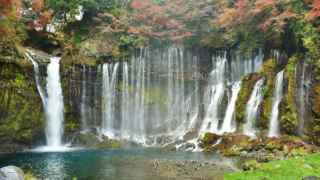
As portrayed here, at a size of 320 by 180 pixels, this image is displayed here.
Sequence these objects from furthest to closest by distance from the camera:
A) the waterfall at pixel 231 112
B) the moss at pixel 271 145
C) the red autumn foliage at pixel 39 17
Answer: the red autumn foliage at pixel 39 17 → the waterfall at pixel 231 112 → the moss at pixel 271 145

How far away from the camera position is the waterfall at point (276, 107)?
1609 centimetres

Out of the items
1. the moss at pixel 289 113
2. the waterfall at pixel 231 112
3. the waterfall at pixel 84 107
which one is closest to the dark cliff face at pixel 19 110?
the waterfall at pixel 84 107

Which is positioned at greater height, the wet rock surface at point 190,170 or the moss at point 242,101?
the moss at point 242,101

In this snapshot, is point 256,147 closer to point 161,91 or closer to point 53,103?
point 161,91

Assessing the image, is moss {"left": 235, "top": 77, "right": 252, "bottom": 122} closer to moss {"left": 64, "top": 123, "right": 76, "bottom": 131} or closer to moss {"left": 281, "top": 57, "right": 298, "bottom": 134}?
moss {"left": 281, "top": 57, "right": 298, "bottom": 134}

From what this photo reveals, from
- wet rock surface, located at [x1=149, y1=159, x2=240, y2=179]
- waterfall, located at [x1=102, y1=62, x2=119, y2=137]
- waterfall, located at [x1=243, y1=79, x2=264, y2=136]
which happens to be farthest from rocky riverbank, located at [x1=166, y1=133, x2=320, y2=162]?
waterfall, located at [x1=102, y1=62, x2=119, y2=137]

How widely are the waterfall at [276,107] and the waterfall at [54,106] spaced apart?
64.9 feet

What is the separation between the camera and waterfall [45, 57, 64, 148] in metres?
19.9

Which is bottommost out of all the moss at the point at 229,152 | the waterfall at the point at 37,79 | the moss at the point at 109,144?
the moss at the point at 109,144

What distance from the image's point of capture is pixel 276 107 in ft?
54.4

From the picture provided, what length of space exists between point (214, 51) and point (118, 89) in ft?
42.3

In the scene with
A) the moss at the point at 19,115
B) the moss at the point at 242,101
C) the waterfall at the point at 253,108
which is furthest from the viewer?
the moss at the point at 242,101

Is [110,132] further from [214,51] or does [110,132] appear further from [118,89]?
[214,51]

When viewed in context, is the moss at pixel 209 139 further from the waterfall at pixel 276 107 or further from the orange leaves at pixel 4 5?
the orange leaves at pixel 4 5
